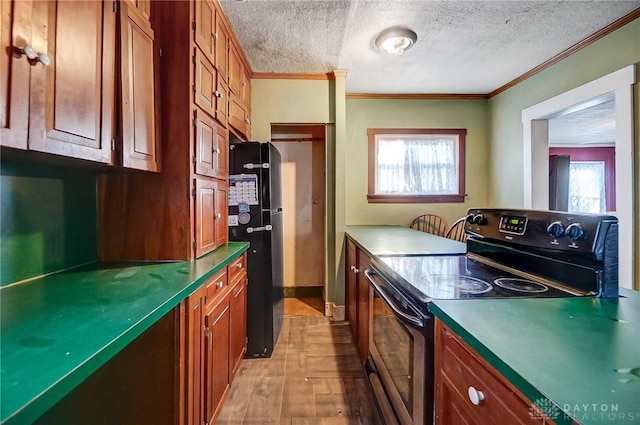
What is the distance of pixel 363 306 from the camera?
1988 mm

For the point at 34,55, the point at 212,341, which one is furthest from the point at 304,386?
the point at 34,55

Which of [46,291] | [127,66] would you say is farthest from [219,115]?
[46,291]

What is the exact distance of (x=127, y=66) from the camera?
117 centimetres

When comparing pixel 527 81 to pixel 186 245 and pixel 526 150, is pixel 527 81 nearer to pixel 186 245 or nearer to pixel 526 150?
pixel 526 150

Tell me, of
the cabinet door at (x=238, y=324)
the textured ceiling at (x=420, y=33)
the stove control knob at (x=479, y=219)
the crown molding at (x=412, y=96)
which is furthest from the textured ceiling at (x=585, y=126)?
the cabinet door at (x=238, y=324)

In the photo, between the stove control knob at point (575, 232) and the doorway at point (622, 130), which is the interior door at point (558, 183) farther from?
the stove control knob at point (575, 232)

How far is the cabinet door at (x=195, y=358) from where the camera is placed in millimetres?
1164

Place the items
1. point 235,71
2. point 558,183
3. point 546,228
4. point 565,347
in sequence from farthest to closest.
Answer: point 558,183
point 235,71
point 546,228
point 565,347

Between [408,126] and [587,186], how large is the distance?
552cm

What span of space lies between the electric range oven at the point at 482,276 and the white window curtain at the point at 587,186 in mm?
→ 6747

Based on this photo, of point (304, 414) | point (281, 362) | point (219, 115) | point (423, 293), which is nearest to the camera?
point (423, 293)

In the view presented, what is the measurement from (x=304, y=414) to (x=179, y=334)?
97cm

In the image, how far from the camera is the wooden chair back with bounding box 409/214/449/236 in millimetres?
3492

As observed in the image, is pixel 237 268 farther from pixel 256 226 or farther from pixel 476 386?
pixel 476 386
